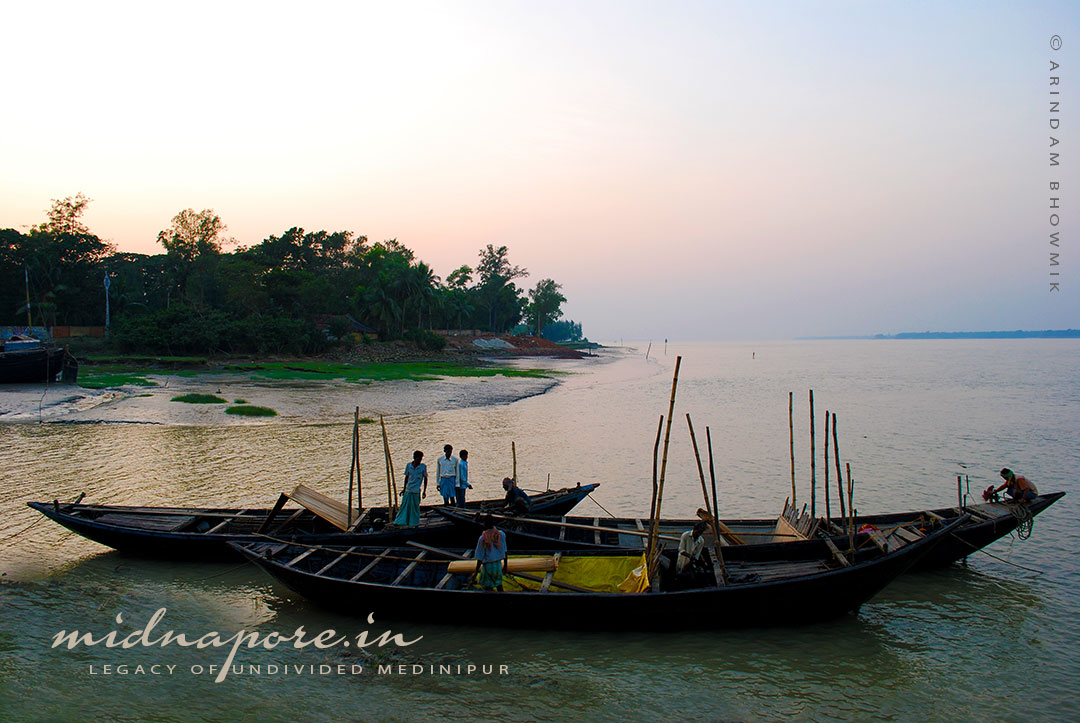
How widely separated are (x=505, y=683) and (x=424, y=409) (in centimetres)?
2356

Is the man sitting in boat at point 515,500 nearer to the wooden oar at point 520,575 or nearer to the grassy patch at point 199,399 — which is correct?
the wooden oar at point 520,575

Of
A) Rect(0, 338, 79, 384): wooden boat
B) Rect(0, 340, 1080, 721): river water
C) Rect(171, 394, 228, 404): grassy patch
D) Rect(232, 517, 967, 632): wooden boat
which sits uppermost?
Rect(0, 338, 79, 384): wooden boat

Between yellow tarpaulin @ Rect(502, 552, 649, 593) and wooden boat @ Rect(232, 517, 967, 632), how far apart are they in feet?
0.04

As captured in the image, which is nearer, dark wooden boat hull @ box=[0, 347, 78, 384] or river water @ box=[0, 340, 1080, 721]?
river water @ box=[0, 340, 1080, 721]

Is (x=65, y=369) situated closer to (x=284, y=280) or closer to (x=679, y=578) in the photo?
(x=284, y=280)

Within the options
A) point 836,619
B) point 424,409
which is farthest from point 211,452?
point 836,619

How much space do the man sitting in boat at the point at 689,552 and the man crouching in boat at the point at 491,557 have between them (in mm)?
2110

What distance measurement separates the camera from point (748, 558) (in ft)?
27.8

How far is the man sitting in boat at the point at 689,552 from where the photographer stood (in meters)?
7.51

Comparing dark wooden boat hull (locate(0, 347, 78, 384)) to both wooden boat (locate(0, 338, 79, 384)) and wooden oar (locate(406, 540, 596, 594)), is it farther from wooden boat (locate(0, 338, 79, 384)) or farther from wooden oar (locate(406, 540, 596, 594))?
wooden oar (locate(406, 540, 596, 594))

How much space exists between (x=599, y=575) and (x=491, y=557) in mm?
1469

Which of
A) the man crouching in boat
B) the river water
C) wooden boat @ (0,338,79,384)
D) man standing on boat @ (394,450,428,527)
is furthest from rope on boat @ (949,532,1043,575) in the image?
wooden boat @ (0,338,79,384)

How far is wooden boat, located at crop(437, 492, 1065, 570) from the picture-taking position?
904cm

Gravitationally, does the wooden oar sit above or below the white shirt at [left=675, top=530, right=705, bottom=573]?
below
